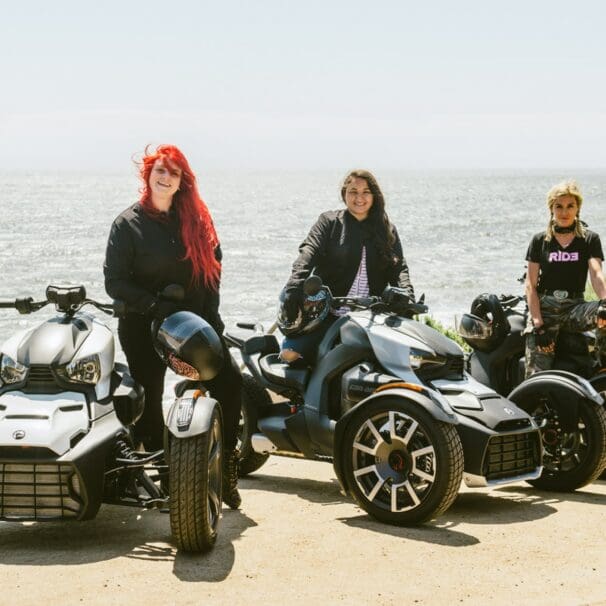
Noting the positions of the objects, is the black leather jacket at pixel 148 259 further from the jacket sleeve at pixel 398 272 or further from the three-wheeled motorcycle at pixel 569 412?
the three-wheeled motorcycle at pixel 569 412

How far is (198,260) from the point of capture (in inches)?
277

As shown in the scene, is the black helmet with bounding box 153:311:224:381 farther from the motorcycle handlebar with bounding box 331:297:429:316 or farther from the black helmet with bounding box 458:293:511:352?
the black helmet with bounding box 458:293:511:352

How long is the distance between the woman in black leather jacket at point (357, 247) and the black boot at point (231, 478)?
1.36 meters

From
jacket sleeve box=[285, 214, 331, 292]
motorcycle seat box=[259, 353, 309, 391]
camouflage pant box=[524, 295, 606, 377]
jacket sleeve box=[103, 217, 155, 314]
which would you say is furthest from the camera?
camouflage pant box=[524, 295, 606, 377]

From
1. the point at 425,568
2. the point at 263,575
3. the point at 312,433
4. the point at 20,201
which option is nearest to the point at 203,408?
the point at 263,575

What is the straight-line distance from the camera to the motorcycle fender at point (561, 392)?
26.0 ft

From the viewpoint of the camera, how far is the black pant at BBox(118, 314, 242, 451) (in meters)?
6.94

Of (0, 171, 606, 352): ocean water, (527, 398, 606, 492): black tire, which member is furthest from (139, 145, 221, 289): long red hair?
(0, 171, 606, 352): ocean water

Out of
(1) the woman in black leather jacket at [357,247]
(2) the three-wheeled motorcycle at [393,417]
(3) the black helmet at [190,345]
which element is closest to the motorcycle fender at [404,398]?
(2) the three-wheeled motorcycle at [393,417]

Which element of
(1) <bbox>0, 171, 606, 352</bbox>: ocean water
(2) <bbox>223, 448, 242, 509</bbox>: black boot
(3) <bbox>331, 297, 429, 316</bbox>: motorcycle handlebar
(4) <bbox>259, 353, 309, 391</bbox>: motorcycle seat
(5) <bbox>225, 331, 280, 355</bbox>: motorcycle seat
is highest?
(3) <bbox>331, 297, 429, 316</bbox>: motorcycle handlebar

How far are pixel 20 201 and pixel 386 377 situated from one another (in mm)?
141994

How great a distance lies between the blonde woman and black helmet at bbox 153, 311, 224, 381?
121 inches

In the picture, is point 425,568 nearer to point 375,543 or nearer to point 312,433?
point 375,543

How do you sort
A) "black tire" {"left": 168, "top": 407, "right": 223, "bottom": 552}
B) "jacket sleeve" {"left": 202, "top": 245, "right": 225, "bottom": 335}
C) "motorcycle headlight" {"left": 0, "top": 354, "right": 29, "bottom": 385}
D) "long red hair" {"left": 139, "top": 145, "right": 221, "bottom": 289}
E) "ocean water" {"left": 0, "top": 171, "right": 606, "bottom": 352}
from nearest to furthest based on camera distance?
"black tire" {"left": 168, "top": 407, "right": 223, "bottom": 552} → "motorcycle headlight" {"left": 0, "top": 354, "right": 29, "bottom": 385} → "long red hair" {"left": 139, "top": 145, "right": 221, "bottom": 289} → "jacket sleeve" {"left": 202, "top": 245, "right": 225, "bottom": 335} → "ocean water" {"left": 0, "top": 171, "right": 606, "bottom": 352}
